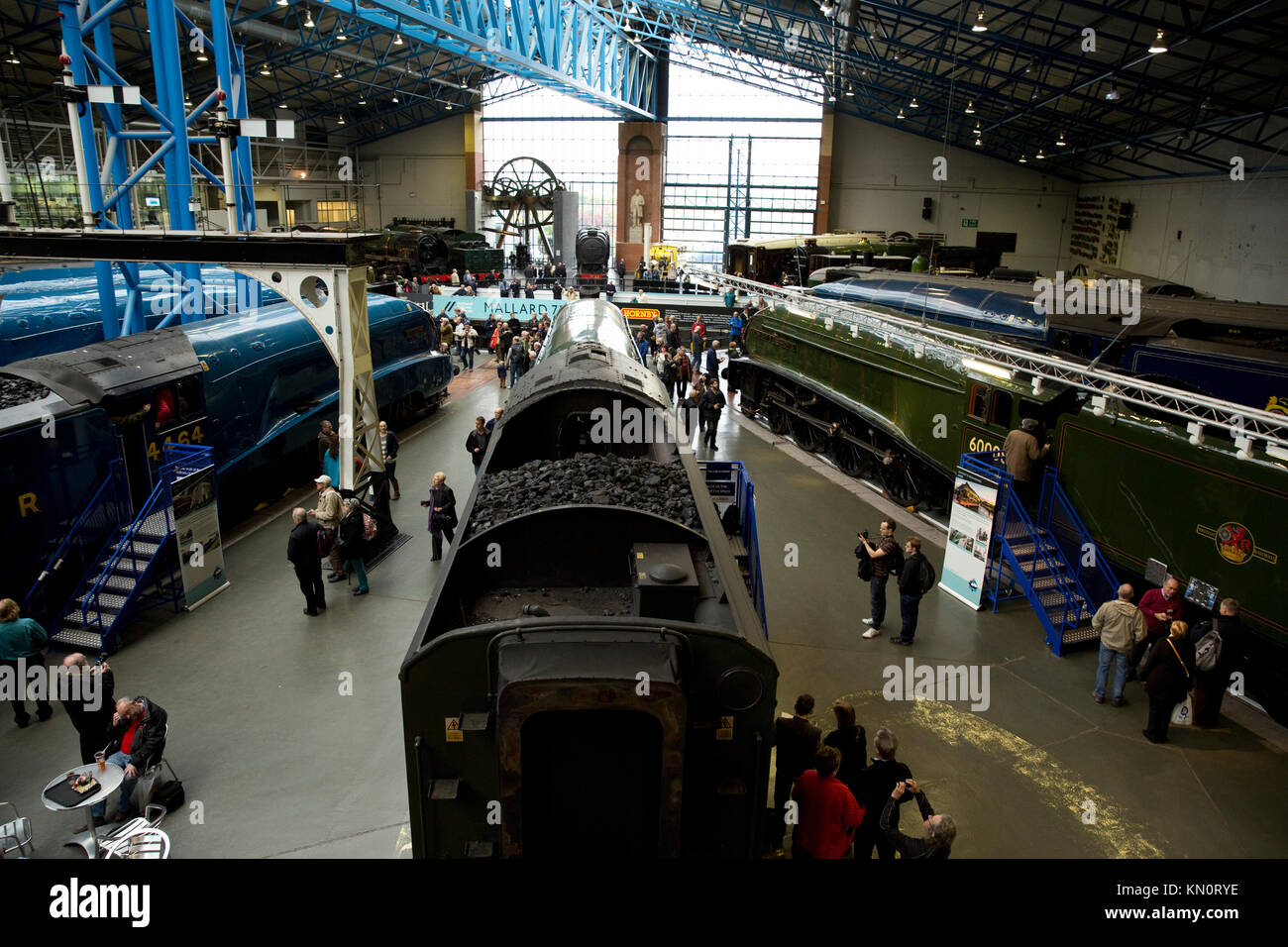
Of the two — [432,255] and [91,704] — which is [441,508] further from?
[432,255]

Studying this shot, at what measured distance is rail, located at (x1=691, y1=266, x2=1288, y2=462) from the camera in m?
7.91

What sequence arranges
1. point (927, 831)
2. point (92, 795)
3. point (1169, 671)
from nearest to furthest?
point (927, 831) → point (92, 795) → point (1169, 671)

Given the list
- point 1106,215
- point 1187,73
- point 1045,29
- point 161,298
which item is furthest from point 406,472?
point 1106,215

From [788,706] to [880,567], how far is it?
2.22 metres

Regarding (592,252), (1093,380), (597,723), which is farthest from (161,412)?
(592,252)

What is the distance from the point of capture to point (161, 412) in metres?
10.6

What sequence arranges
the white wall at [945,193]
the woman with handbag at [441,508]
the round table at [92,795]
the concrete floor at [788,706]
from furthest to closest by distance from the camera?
the white wall at [945,193] < the woman with handbag at [441,508] < the concrete floor at [788,706] < the round table at [92,795]

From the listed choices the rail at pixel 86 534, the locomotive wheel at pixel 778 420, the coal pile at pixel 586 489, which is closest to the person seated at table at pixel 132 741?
the coal pile at pixel 586 489

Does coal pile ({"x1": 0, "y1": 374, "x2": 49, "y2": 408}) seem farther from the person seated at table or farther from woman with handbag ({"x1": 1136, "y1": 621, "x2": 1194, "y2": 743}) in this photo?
woman with handbag ({"x1": 1136, "y1": 621, "x2": 1194, "y2": 743})

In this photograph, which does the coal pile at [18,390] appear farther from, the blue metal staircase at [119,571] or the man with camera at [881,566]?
the man with camera at [881,566]

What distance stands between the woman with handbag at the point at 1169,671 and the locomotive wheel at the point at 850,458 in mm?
7805

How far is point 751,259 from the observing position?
105 ft

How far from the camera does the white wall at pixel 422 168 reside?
158ft

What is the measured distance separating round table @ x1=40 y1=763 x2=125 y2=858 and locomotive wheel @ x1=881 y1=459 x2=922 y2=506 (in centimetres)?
1135
